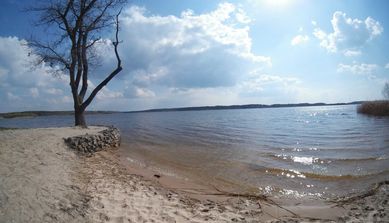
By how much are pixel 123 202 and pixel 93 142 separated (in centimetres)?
789

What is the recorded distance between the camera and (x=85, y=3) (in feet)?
61.2

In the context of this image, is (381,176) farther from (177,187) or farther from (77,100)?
(77,100)

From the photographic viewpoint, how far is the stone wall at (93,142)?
488 inches

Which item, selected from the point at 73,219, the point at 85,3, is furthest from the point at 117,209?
the point at 85,3

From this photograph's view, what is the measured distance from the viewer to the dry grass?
37.8 m

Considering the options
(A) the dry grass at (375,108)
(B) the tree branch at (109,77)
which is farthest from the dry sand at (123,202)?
(A) the dry grass at (375,108)

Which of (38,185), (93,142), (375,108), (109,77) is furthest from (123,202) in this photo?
(375,108)

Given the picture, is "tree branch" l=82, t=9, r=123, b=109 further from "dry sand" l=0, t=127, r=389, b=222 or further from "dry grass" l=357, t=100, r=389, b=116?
"dry grass" l=357, t=100, r=389, b=116

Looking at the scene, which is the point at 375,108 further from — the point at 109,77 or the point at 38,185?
the point at 38,185

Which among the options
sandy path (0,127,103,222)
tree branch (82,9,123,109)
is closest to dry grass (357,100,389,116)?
tree branch (82,9,123,109)

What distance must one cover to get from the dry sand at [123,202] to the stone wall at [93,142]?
3168mm

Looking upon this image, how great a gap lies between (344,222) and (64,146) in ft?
34.8

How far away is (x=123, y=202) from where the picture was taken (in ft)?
21.2

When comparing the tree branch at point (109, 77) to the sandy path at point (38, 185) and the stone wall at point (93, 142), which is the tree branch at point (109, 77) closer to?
the stone wall at point (93, 142)
